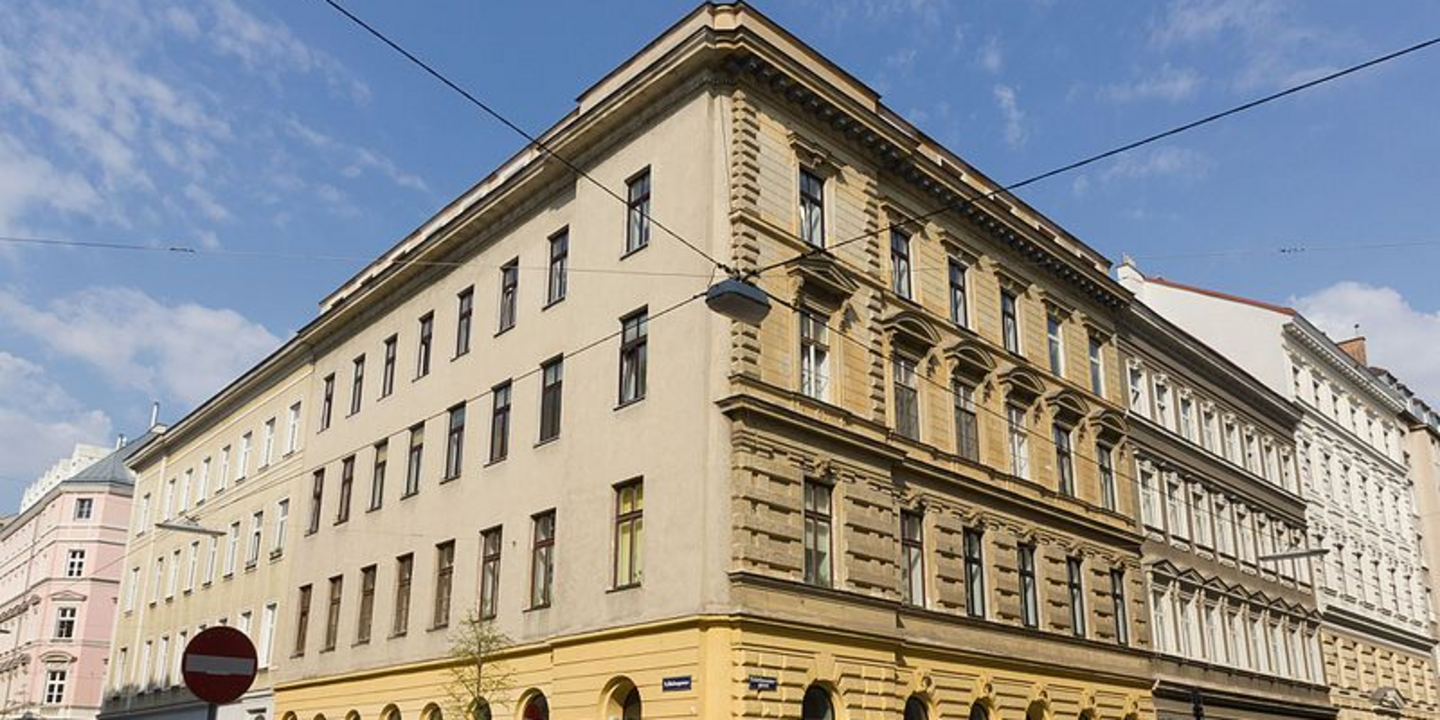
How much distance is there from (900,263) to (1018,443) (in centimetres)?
641

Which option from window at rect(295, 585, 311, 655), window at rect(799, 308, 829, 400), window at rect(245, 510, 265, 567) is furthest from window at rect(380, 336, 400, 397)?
window at rect(799, 308, 829, 400)

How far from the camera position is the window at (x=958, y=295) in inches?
1257

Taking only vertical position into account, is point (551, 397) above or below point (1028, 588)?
above

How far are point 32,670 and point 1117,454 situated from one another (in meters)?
68.4

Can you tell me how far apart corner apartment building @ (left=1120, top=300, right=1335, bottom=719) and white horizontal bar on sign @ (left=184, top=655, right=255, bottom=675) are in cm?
3139

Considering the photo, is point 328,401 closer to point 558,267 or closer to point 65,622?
point 558,267

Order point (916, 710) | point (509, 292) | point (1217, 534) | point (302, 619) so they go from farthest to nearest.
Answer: point (1217, 534)
point (302, 619)
point (509, 292)
point (916, 710)

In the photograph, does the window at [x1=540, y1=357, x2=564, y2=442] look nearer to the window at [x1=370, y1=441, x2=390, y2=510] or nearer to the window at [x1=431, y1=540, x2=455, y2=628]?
the window at [x1=431, y1=540, x2=455, y2=628]

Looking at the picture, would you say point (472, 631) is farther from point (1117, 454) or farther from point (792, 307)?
point (1117, 454)

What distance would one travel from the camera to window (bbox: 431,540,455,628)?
31188 millimetres

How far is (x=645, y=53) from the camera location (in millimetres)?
28516

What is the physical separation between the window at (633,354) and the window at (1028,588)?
11518mm

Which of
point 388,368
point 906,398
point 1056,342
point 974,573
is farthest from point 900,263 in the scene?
point 388,368

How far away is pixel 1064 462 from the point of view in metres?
34.8
